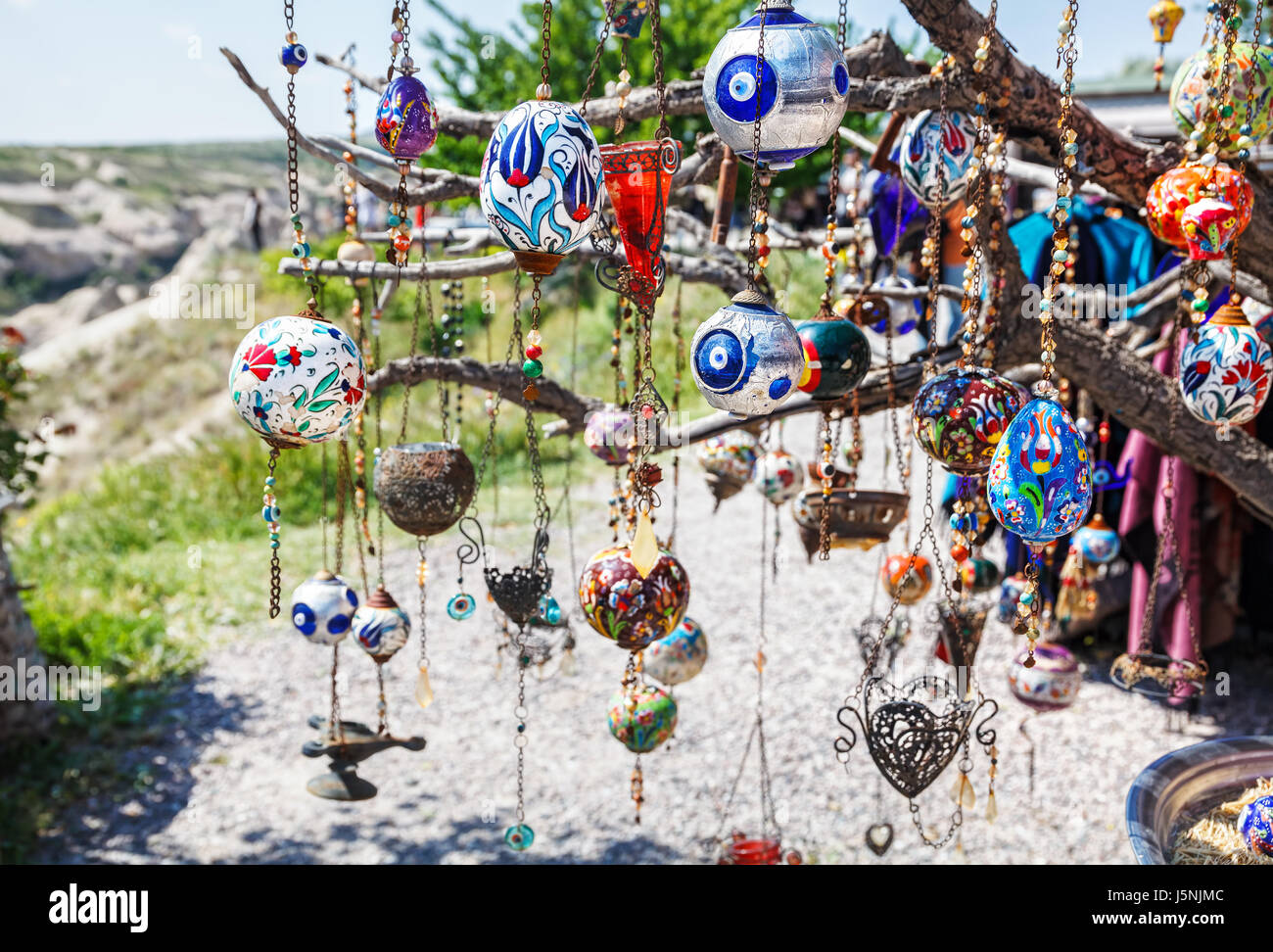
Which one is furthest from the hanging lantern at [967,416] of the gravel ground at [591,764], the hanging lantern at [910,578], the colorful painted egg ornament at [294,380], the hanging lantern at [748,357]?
the gravel ground at [591,764]

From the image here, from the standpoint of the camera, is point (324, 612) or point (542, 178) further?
point (324, 612)

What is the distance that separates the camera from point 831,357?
8.11 ft

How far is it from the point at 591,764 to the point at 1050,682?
9.73ft

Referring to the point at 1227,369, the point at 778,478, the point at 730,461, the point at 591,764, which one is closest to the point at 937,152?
the point at 1227,369

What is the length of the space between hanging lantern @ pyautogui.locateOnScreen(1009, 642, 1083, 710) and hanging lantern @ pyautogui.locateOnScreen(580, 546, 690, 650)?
199cm

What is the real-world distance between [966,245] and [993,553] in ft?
20.1

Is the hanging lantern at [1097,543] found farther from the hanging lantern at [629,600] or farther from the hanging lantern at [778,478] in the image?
the hanging lantern at [629,600]

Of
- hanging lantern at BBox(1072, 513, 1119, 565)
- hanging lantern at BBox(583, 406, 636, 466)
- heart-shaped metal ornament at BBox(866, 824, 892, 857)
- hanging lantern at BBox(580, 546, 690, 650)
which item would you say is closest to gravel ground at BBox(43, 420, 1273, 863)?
heart-shaped metal ornament at BBox(866, 824, 892, 857)

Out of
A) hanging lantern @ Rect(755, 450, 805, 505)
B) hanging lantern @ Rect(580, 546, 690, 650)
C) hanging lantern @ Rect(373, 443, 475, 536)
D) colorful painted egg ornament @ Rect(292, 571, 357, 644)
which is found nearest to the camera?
hanging lantern @ Rect(580, 546, 690, 650)

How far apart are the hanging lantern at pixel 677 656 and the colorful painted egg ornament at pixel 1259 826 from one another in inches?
63.4

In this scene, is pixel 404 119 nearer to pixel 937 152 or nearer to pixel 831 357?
pixel 831 357

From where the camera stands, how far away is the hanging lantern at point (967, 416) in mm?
2180

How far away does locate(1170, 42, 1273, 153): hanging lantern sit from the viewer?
2.56 meters

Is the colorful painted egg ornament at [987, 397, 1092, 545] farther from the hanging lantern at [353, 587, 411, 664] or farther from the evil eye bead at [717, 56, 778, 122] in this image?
the hanging lantern at [353, 587, 411, 664]
